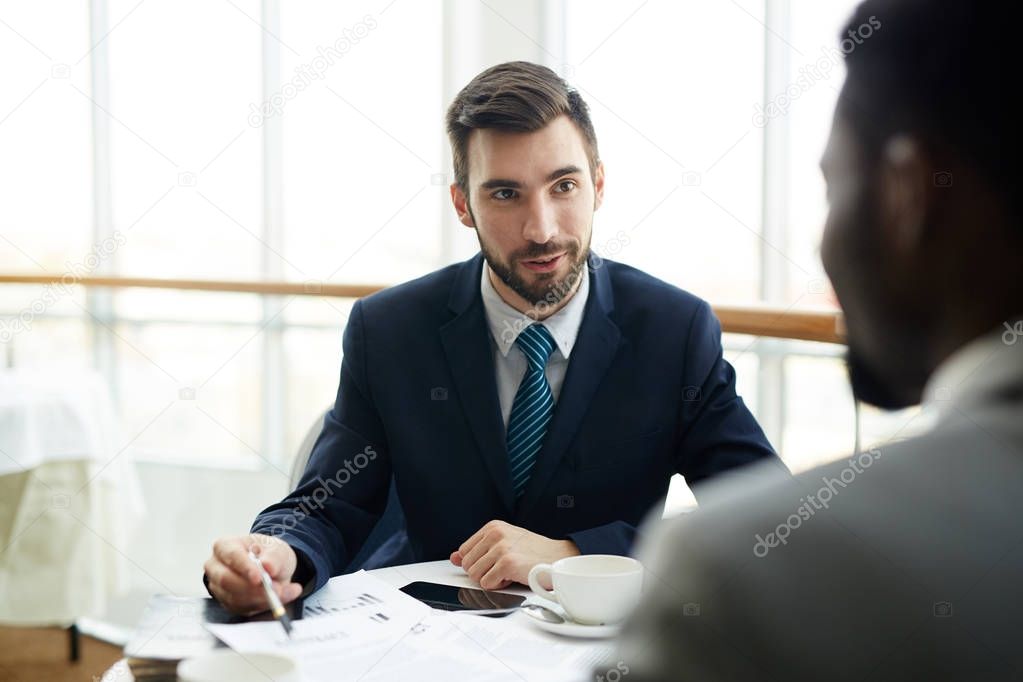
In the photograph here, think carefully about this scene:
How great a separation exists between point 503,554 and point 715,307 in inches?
37.3

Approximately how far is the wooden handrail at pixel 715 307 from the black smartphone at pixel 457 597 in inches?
19.8

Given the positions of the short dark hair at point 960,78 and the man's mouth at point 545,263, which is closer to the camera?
the short dark hair at point 960,78

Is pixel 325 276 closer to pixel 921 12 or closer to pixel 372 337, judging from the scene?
pixel 372 337

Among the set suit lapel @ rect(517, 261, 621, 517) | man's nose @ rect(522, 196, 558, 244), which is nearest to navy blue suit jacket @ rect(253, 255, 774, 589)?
suit lapel @ rect(517, 261, 621, 517)

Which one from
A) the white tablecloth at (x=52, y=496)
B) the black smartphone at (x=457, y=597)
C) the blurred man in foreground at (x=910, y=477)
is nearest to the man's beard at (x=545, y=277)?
the black smartphone at (x=457, y=597)

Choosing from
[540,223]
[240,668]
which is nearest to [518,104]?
[540,223]

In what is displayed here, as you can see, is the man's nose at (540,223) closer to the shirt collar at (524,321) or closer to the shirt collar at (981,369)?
the shirt collar at (524,321)

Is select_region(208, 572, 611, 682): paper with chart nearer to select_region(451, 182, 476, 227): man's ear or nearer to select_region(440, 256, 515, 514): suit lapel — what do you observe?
select_region(440, 256, 515, 514): suit lapel

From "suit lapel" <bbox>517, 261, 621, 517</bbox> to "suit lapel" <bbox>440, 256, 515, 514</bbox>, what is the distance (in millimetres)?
52

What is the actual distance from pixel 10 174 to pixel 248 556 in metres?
4.15

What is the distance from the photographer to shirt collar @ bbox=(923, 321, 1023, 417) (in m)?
0.53

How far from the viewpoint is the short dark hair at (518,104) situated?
170cm

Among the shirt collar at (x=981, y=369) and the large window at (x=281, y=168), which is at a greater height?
the large window at (x=281, y=168)

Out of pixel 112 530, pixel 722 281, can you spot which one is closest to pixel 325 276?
pixel 112 530
